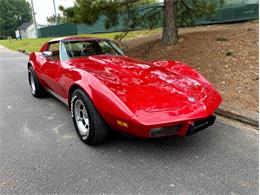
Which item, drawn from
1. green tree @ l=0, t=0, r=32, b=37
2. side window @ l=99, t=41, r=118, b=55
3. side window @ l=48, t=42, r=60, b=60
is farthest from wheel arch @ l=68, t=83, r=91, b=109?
green tree @ l=0, t=0, r=32, b=37

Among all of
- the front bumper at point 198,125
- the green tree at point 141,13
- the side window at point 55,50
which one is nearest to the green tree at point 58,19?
the green tree at point 141,13

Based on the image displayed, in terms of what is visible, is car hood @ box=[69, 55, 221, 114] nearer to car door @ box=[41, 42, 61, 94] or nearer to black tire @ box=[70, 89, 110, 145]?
black tire @ box=[70, 89, 110, 145]

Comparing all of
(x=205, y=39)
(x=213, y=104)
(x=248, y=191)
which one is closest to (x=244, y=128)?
(x=213, y=104)

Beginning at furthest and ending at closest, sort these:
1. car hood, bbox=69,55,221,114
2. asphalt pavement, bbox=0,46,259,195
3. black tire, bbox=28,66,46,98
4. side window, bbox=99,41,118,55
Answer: black tire, bbox=28,66,46,98 → side window, bbox=99,41,118,55 → car hood, bbox=69,55,221,114 → asphalt pavement, bbox=0,46,259,195

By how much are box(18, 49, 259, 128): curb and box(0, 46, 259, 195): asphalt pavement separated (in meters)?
0.20

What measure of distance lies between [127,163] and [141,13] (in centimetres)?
719

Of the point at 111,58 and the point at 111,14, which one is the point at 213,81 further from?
the point at 111,14

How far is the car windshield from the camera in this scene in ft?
14.1

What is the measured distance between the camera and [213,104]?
2957mm

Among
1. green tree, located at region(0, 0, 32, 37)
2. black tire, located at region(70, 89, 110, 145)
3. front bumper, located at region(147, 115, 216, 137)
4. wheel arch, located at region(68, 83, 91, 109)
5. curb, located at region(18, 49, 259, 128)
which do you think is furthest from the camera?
green tree, located at region(0, 0, 32, 37)

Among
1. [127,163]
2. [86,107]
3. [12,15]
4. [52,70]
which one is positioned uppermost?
[12,15]

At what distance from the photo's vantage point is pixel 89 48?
179 inches

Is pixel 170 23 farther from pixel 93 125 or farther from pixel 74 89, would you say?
pixel 93 125

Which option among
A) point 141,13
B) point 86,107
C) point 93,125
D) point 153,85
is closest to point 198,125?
point 153,85
